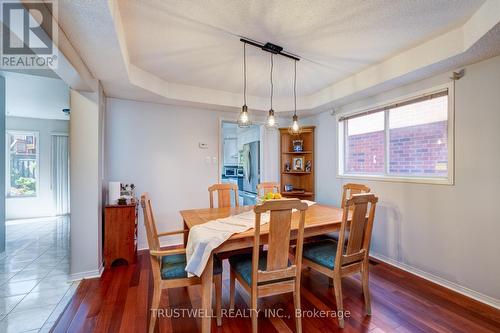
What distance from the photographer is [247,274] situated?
1778 millimetres

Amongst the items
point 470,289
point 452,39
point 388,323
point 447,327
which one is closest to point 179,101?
point 452,39

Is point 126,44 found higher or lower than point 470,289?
higher

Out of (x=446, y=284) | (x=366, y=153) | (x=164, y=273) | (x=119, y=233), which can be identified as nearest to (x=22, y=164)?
(x=119, y=233)

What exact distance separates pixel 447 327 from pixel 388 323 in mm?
443

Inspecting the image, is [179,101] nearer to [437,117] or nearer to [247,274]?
[247,274]

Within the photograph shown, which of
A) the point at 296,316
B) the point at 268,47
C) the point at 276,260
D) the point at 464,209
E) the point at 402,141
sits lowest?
the point at 296,316

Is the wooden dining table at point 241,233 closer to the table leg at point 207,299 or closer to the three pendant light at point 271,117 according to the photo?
the table leg at point 207,299

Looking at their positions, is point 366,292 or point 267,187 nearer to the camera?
point 366,292

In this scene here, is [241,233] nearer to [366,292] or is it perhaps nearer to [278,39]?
[366,292]

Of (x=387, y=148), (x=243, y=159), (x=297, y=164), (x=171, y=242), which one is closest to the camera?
(x=387, y=148)

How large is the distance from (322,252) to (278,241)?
74 centimetres

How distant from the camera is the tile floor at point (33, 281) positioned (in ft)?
6.25

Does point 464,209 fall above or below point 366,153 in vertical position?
below

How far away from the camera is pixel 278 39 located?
223cm
